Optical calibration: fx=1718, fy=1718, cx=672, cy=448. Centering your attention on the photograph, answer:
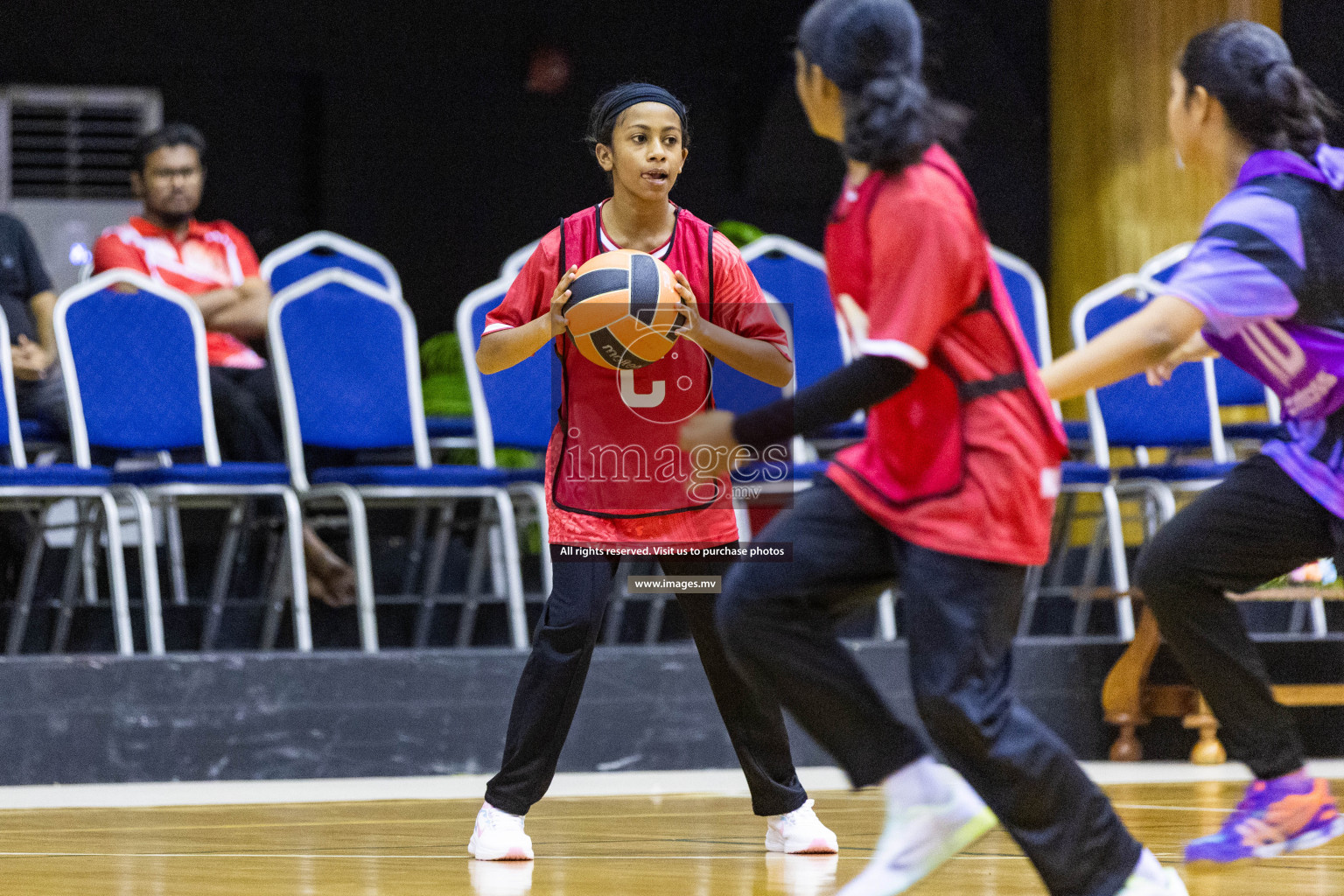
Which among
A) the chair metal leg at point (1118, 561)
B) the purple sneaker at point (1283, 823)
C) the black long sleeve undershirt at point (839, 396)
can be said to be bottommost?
the chair metal leg at point (1118, 561)

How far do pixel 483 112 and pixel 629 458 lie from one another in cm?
598

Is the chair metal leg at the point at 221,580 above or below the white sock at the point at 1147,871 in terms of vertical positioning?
below

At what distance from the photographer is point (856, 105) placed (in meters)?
2.14

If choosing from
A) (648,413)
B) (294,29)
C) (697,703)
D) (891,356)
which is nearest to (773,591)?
(891,356)

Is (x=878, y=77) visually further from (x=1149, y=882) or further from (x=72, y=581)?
(x=72, y=581)

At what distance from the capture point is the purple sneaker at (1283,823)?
269 centimetres

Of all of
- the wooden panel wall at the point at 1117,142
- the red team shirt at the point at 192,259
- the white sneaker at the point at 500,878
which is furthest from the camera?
the wooden panel wall at the point at 1117,142

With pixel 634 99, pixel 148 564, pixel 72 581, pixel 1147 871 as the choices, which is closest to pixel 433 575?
pixel 148 564

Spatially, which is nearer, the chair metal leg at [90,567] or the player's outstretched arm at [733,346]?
the player's outstretched arm at [733,346]

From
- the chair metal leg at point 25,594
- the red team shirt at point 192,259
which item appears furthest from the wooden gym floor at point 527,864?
the red team shirt at point 192,259

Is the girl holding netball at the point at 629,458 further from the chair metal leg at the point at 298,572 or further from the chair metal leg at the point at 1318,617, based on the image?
the chair metal leg at the point at 1318,617

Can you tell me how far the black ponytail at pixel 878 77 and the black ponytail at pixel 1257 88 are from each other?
717 mm

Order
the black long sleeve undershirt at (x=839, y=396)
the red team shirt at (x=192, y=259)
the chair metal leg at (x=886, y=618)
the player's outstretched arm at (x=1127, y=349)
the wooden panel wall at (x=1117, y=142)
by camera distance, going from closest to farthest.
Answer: the black long sleeve undershirt at (x=839, y=396), the player's outstretched arm at (x=1127, y=349), the chair metal leg at (x=886, y=618), the red team shirt at (x=192, y=259), the wooden panel wall at (x=1117, y=142)

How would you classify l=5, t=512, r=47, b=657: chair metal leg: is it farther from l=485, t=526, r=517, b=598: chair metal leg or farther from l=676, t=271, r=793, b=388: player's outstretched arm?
l=676, t=271, r=793, b=388: player's outstretched arm
